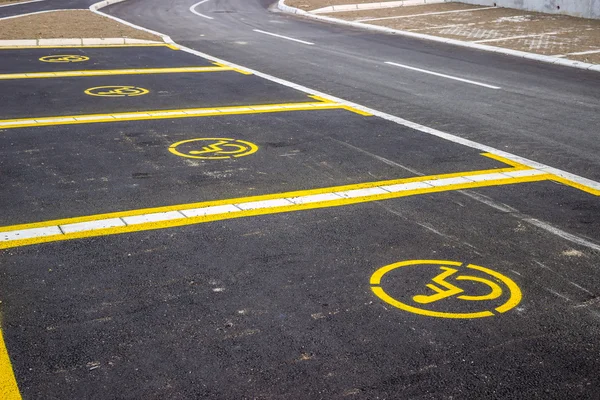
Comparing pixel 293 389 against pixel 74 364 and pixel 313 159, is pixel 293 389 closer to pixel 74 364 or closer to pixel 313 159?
pixel 74 364

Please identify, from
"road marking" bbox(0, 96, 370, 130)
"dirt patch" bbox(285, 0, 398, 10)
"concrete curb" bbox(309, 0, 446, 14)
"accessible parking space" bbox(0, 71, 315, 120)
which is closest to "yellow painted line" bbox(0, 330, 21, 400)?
"road marking" bbox(0, 96, 370, 130)

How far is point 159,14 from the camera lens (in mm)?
27797

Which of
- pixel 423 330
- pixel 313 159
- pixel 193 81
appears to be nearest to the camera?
pixel 423 330

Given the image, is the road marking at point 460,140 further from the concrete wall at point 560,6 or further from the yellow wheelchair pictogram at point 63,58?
the concrete wall at point 560,6

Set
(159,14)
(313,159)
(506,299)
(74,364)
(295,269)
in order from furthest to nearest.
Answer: (159,14) → (313,159) → (295,269) → (506,299) → (74,364)

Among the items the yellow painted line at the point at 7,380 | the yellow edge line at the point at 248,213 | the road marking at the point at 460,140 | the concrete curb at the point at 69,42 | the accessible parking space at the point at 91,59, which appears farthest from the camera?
the concrete curb at the point at 69,42

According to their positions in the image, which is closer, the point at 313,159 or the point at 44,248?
the point at 44,248

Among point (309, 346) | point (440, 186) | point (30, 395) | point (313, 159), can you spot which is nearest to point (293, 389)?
point (309, 346)

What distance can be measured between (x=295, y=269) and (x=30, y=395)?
2179 mm

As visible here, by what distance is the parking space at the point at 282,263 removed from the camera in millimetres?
4266

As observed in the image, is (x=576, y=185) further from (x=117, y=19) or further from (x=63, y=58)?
(x=117, y=19)

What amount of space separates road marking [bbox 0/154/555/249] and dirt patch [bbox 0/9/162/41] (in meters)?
13.3

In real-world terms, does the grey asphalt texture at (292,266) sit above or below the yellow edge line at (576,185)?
below

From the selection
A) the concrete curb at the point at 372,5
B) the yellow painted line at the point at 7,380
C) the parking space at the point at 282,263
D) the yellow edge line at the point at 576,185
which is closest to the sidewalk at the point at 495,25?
the concrete curb at the point at 372,5
